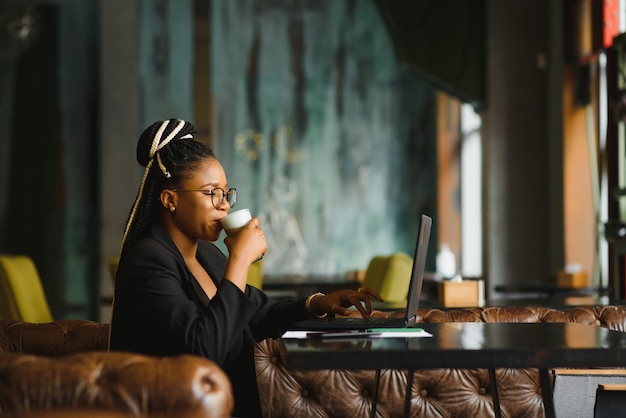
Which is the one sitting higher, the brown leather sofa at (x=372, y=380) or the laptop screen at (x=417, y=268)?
the laptop screen at (x=417, y=268)

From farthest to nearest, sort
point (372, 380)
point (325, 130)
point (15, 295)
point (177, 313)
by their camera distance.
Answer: point (325, 130), point (15, 295), point (372, 380), point (177, 313)

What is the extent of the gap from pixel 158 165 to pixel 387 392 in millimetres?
1085

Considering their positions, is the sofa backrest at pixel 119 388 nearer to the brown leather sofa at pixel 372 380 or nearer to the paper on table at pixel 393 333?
the paper on table at pixel 393 333

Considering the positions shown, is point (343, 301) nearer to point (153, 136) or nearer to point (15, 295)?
point (153, 136)

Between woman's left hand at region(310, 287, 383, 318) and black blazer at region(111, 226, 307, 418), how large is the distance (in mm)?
111

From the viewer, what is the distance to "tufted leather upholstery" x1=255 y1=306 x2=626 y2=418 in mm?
2771

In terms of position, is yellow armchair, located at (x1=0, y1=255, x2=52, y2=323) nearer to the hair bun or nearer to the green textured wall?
the hair bun

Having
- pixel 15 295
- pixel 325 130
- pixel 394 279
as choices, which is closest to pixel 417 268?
pixel 394 279

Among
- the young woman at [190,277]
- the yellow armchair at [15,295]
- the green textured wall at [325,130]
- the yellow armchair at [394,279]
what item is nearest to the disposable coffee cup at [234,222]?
the young woman at [190,277]

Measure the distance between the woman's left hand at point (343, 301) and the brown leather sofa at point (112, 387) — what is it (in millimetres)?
894

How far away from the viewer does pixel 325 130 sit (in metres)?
11.5

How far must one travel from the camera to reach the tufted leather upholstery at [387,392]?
9.09 feet

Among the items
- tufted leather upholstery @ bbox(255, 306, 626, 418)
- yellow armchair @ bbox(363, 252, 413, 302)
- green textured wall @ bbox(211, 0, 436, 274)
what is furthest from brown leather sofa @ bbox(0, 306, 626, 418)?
green textured wall @ bbox(211, 0, 436, 274)

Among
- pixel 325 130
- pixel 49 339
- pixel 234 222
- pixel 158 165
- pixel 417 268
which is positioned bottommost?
pixel 49 339
